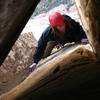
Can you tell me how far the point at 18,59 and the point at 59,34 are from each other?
194 centimetres

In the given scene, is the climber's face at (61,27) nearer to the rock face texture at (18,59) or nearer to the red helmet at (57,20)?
the red helmet at (57,20)

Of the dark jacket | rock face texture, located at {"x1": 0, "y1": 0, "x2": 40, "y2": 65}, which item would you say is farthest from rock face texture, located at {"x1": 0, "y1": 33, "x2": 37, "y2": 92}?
rock face texture, located at {"x1": 0, "y1": 0, "x2": 40, "y2": 65}

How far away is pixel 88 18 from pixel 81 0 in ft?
0.76

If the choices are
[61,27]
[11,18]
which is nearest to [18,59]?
[61,27]

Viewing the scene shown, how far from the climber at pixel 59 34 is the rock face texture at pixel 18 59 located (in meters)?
1.12

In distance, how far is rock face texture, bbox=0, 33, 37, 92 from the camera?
20.2 feet

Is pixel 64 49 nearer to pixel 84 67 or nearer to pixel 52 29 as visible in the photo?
pixel 52 29

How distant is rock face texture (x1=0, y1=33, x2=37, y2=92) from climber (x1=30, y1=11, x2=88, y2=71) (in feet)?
3.69

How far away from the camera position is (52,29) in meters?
4.87

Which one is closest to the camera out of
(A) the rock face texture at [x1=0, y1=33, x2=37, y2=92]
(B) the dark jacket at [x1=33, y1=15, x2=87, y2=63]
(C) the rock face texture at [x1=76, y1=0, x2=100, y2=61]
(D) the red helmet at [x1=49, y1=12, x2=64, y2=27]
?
(C) the rock face texture at [x1=76, y1=0, x2=100, y2=61]

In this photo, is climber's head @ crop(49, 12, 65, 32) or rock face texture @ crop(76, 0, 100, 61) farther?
climber's head @ crop(49, 12, 65, 32)

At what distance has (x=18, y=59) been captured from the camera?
652 cm

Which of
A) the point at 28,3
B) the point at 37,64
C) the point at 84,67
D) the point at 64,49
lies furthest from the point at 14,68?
the point at 28,3

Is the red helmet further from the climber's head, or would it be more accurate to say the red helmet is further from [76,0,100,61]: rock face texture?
[76,0,100,61]: rock face texture
